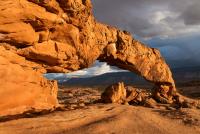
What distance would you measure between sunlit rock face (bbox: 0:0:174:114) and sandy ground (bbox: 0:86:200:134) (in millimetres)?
3483

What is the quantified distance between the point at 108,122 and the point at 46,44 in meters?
8.21

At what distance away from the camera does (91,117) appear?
19.6m

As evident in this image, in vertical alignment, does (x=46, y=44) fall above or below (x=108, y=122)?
above

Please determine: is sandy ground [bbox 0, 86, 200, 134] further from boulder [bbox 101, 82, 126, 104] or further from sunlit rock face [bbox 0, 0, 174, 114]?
boulder [bbox 101, 82, 126, 104]

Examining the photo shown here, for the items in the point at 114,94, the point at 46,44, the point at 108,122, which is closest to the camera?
the point at 108,122

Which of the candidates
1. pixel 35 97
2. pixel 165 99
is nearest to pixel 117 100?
pixel 165 99

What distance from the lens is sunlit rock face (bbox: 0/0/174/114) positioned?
21.1m

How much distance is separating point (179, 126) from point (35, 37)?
34.5ft

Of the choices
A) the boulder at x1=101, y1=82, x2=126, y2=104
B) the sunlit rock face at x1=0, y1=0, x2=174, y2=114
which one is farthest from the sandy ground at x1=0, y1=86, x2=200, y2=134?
the boulder at x1=101, y1=82, x2=126, y2=104

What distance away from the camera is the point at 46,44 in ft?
79.3

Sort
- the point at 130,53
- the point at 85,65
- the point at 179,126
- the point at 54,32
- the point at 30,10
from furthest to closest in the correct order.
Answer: the point at 130,53, the point at 85,65, the point at 54,32, the point at 30,10, the point at 179,126

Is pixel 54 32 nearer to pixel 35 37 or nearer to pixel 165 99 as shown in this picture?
pixel 35 37

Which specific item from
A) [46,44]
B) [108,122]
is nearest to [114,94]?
[46,44]

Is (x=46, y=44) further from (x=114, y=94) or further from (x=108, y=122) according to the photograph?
(x=108, y=122)
